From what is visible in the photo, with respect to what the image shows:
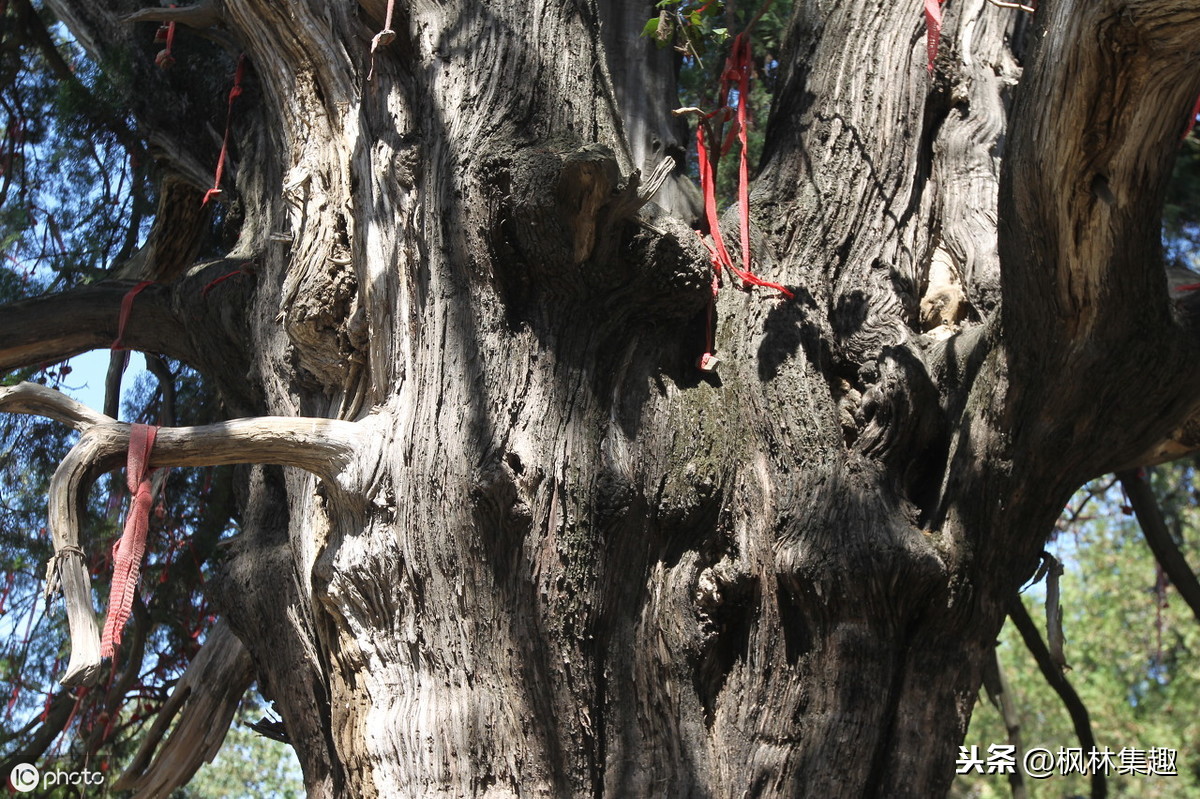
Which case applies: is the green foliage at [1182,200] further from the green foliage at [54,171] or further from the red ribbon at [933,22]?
the green foliage at [54,171]

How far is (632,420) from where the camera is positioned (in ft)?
7.36

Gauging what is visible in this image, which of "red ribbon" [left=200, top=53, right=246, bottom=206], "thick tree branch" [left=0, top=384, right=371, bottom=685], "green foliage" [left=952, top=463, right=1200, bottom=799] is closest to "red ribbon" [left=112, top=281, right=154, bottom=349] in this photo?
"red ribbon" [left=200, top=53, right=246, bottom=206]

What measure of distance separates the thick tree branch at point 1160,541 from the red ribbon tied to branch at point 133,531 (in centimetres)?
323

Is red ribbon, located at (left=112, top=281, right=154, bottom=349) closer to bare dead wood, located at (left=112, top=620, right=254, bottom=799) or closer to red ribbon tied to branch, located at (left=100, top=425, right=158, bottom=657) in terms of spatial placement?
bare dead wood, located at (left=112, top=620, right=254, bottom=799)

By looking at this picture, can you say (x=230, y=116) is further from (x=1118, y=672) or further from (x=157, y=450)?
(x=1118, y=672)

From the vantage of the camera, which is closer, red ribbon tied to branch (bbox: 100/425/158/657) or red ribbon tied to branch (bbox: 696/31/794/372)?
red ribbon tied to branch (bbox: 100/425/158/657)

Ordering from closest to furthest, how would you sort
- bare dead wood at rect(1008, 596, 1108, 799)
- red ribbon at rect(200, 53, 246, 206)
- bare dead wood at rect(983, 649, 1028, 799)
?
1. red ribbon at rect(200, 53, 246, 206)
2. bare dead wood at rect(1008, 596, 1108, 799)
3. bare dead wood at rect(983, 649, 1028, 799)

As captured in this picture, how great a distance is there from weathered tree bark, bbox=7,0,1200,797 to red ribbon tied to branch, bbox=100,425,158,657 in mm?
353

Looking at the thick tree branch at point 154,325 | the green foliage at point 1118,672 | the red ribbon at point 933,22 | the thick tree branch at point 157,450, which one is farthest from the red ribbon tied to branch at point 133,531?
the green foliage at point 1118,672

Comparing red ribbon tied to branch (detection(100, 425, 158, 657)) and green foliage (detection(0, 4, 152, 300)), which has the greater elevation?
green foliage (detection(0, 4, 152, 300))

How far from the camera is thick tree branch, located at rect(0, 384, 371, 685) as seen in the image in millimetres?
2053

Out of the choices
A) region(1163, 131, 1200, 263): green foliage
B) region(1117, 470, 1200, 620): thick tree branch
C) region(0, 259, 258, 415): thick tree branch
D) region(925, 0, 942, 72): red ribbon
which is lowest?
region(1117, 470, 1200, 620): thick tree branch

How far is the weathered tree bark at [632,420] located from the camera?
2.02 m

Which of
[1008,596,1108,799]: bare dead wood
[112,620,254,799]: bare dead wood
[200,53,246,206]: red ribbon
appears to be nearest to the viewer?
[112,620,254,799]: bare dead wood
